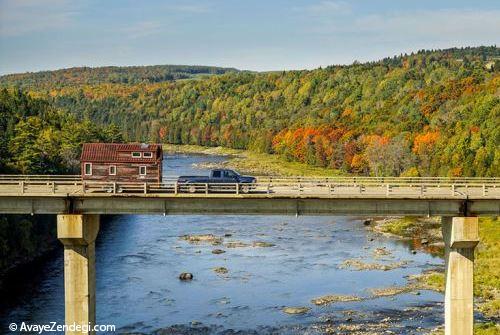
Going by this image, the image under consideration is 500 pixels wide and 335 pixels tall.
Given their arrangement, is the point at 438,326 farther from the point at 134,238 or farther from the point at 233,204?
the point at 134,238

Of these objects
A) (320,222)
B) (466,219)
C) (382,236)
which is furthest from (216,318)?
(320,222)

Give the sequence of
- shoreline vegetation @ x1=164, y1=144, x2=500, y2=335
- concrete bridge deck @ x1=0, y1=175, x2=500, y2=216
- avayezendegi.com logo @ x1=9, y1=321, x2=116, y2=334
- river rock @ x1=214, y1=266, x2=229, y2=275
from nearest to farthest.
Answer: concrete bridge deck @ x1=0, y1=175, x2=500, y2=216 → avayezendegi.com logo @ x1=9, y1=321, x2=116, y2=334 → shoreline vegetation @ x1=164, y1=144, x2=500, y2=335 → river rock @ x1=214, y1=266, x2=229, y2=275

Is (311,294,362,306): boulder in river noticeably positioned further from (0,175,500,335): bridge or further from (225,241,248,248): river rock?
(225,241,248,248): river rock

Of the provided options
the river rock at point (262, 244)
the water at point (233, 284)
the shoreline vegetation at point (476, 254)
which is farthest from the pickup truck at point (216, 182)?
the river rock at point (262, 244)

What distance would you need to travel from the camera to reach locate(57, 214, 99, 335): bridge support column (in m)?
59.2

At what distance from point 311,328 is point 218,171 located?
1853 centimetres

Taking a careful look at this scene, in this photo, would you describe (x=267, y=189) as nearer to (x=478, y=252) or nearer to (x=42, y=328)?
(x=42, y=328)

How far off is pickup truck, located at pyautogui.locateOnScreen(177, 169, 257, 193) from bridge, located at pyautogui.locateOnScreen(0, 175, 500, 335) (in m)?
0.35

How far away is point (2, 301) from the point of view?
8294cm

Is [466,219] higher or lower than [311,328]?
higher

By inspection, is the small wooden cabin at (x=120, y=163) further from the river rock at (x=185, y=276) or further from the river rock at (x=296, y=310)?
the river rock at (x=185, y=276)

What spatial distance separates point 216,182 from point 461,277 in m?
22.5

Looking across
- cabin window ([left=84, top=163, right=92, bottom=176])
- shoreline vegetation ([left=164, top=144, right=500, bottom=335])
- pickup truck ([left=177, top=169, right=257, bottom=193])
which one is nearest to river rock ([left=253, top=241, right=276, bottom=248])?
shoreline vegetation ([left=164, top=144, right=500, bottom=335])

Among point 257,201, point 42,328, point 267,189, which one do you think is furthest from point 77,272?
point 42,328
